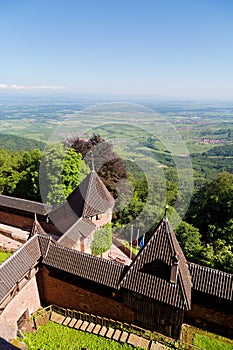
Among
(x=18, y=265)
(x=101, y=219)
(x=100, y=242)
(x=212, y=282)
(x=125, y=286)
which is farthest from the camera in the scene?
(x=101, y=219)

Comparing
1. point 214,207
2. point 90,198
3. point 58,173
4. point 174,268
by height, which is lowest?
point 214,207

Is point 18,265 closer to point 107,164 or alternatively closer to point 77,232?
point 77,232

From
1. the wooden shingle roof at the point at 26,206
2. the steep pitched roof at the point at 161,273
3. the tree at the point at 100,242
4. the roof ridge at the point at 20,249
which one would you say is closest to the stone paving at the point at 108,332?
the steep pitched roof at the point at 161,273

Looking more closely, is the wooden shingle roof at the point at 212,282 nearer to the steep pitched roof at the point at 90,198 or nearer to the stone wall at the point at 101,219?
the steep pitched roof at the point at 90,198

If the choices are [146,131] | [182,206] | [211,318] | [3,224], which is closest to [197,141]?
[182,206]

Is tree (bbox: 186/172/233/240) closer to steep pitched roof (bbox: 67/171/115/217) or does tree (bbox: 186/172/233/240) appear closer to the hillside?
steep pitched roof (bbox: 67/171/115/217)

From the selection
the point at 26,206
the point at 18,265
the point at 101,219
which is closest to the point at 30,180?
the point at 26,206

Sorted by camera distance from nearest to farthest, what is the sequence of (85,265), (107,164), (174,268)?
(174,268) < (85,265) < (107,164)
